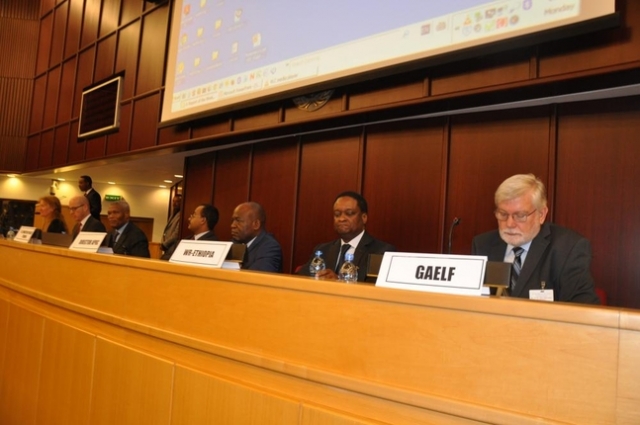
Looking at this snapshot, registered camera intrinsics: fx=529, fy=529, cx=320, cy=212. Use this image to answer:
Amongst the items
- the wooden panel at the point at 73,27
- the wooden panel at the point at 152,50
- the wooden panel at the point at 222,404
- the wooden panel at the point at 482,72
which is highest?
the wooden panel at the point at 73,27

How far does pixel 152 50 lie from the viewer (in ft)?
17.6

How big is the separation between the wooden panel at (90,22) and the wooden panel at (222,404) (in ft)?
21.0

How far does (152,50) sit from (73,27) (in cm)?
276

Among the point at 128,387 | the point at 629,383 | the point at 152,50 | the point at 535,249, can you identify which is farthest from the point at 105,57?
the point at 629,383

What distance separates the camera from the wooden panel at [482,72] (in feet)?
8.49

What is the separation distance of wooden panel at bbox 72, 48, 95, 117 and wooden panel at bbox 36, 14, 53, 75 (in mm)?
1471

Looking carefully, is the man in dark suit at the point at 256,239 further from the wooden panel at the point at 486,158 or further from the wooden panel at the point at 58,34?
the wooden panel at the point at 58,34

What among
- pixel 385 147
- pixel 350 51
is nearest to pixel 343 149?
pixel 385 147

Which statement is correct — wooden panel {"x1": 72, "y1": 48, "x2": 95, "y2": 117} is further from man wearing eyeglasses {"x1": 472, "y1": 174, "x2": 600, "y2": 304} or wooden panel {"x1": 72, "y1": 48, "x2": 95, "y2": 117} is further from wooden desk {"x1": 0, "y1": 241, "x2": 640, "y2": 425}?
man wearing eyeglasses {"x1": 472, "y1": 174, "x2": 600, "y2": 304}

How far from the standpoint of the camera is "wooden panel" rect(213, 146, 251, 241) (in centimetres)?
477

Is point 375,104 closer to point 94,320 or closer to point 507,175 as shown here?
point 507,175

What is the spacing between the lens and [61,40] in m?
7.66

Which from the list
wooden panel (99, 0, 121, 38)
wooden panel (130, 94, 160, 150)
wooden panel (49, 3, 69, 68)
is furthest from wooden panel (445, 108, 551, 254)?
wooden panel (49, 3, 69, 68)

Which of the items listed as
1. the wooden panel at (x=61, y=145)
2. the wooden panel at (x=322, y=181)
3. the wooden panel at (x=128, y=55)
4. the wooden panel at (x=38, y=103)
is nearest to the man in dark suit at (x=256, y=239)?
Answer: the wooden panel at (x=322, y=181)
